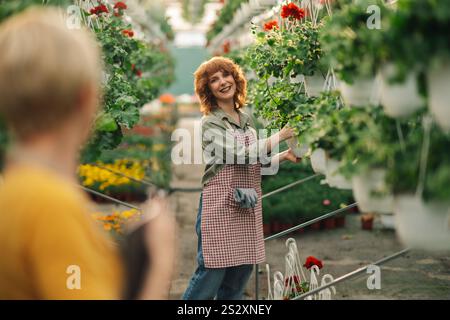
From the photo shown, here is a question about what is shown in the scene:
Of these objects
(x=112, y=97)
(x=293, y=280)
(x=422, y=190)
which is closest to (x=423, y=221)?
(x=422, y=190)

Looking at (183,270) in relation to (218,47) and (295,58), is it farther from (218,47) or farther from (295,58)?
(218,47)

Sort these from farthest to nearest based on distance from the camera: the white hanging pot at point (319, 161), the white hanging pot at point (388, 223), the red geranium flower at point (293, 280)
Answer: the white hanging pot at point (388, 223)
the red geranium flower at point (293, 280)
the white hanging pot at point (319, 161)

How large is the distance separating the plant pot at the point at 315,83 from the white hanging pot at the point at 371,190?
1111 mm

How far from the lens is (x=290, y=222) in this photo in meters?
5.07

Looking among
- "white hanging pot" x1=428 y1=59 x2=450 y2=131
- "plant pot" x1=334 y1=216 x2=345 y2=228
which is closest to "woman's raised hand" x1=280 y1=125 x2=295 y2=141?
"white hanging pot" x1=428 y1=59 x2=450 y2=131

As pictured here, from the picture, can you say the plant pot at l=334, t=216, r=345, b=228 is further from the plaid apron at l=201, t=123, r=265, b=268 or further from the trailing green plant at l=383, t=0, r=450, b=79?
the trailing green plant at l=383, t=0, r=450, b=79

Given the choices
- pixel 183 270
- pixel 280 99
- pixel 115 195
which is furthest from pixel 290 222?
pixel 280 99

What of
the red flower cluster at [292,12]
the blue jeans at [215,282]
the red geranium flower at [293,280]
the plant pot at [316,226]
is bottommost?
the red geranium flower at [293,280]

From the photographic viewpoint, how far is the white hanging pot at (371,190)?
4.84ft

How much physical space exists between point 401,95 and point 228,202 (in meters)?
1.30

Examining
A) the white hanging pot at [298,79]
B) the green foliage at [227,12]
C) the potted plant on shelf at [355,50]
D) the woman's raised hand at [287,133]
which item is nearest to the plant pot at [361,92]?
the potted plant on shelf at [355,50]

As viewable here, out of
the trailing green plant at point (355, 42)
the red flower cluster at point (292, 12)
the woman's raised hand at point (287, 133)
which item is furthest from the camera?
the red flower cluster at point (292, 12)

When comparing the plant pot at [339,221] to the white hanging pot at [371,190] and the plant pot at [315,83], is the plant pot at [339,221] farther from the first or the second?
the white hanging pot at [371,190]
